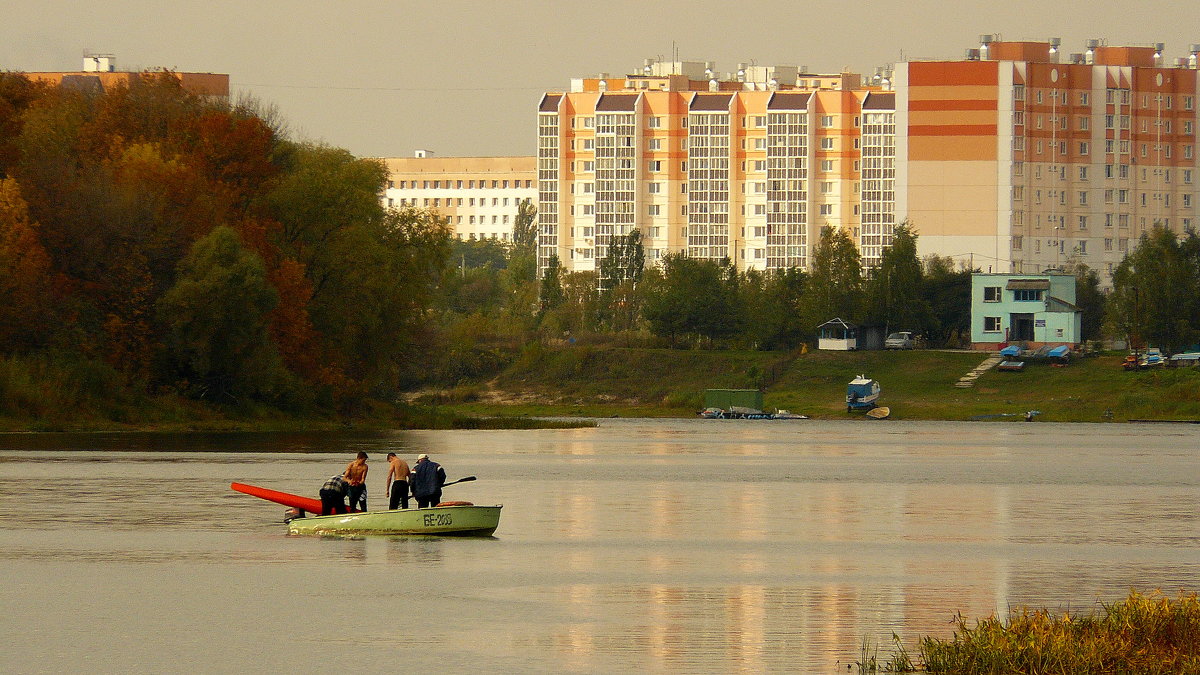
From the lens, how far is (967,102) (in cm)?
17225

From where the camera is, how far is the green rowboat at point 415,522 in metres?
36.6

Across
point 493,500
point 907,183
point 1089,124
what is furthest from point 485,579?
point 1089,124

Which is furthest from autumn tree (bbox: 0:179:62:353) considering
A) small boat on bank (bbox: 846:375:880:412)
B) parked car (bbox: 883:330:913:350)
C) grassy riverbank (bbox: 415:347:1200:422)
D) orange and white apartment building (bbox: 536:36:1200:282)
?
orange and white apartment building (bbox: 536:36:1200:282)

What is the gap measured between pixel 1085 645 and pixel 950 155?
516ft

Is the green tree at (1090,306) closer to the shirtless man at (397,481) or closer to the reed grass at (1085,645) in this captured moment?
the shirtless man at (397,481)

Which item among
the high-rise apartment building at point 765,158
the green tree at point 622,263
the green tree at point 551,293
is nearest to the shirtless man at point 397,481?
the green tree at point 551,293

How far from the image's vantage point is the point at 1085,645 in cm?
2038

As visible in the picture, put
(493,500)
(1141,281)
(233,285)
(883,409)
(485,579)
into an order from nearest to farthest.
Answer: (485,579) → (493,500) → (233,285) → (883,409) → (1141,281)

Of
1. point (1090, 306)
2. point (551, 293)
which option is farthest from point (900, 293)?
point (551, 293)

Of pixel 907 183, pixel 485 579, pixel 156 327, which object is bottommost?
pixel 485 579

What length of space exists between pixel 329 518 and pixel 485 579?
745 cm

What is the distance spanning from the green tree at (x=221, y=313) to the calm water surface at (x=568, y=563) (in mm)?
11816

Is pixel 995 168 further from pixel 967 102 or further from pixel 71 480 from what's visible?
pixel 71 480

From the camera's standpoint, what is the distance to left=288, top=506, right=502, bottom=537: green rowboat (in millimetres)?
36562
